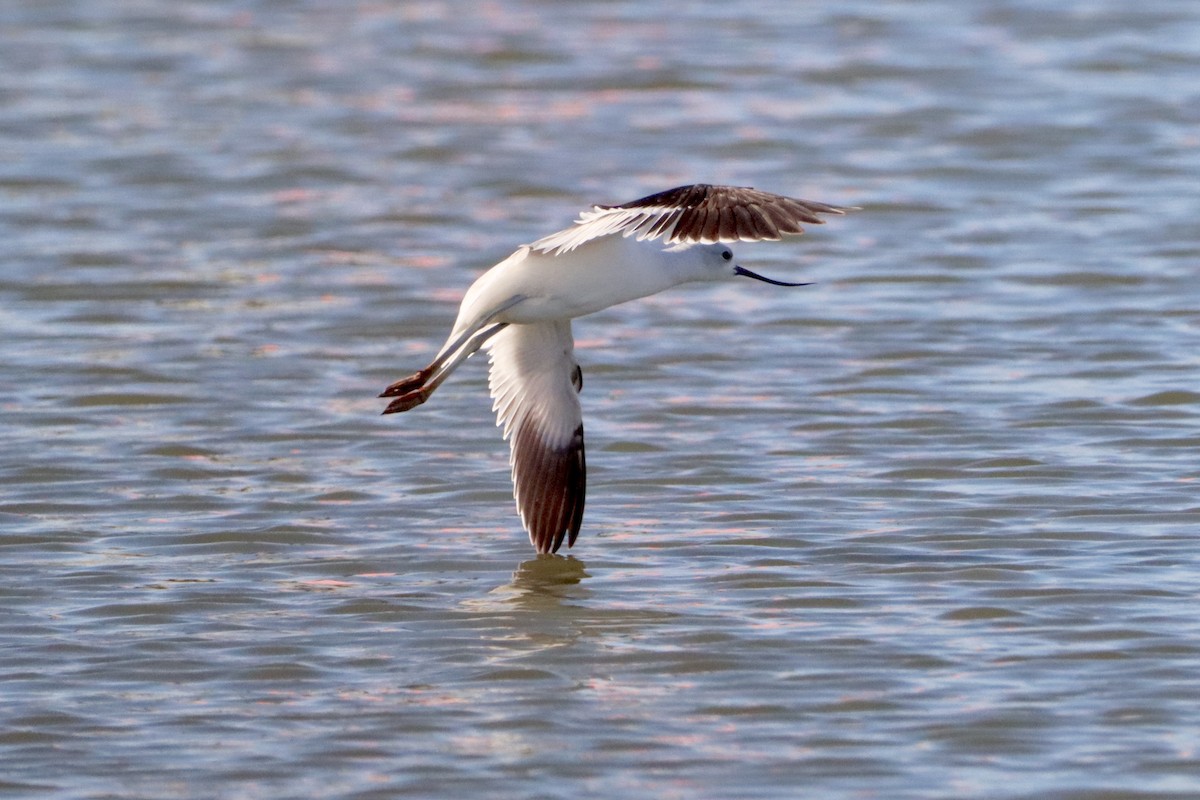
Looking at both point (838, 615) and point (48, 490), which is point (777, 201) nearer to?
point (838, 615)

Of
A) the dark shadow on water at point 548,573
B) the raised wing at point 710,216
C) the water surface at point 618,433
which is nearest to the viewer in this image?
the water surface at point 618,433

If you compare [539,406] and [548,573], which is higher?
[539,406]

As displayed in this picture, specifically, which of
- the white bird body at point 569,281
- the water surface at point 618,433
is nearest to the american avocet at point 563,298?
the white bird body at point 569,281

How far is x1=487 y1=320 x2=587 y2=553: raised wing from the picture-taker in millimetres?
7504

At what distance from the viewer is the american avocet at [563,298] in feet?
20.3

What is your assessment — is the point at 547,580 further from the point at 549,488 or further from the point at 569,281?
the point at 569,281

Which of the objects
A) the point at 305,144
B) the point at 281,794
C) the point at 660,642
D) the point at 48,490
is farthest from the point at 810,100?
the point at 281,794

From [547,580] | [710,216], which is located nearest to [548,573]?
[547,580]

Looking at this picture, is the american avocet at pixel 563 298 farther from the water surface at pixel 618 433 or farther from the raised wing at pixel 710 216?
the water surface at pixel 618 433

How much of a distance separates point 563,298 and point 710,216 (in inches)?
40.4

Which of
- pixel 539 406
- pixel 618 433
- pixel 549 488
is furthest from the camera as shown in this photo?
pixel 618 433

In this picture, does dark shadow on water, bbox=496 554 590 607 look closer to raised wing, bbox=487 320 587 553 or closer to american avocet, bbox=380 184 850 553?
american avocet, bbox=380 184 850 553

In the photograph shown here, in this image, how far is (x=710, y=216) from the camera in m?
6.12

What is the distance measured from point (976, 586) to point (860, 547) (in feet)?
1.81
